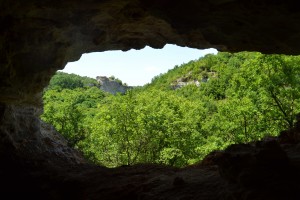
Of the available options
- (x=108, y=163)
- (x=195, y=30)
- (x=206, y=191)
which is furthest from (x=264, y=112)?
(x=206, y=191)

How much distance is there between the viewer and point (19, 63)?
9.42 metres

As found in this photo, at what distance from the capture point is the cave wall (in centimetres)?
791

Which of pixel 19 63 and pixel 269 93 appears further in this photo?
pixel 269 93

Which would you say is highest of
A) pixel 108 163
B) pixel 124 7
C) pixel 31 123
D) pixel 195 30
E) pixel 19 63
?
pixel 124 7

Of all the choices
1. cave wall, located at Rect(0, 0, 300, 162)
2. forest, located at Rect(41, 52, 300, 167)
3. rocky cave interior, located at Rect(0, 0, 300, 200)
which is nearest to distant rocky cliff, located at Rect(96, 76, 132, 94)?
forest, located at Rect(41, 52, 300, 167)

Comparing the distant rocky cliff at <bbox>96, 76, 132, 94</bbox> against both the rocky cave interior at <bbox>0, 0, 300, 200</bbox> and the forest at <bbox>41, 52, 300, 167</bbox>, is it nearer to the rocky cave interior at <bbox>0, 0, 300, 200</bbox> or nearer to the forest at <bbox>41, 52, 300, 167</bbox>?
the forest at <bbox>41, 52, 300, 167</bbox>

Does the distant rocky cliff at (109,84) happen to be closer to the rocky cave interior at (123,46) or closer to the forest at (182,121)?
the forest at (182,121)

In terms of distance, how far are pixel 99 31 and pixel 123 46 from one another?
81.7 inches

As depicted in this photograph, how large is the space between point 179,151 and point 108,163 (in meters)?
6.56

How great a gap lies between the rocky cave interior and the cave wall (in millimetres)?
27

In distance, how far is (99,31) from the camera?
10.8m

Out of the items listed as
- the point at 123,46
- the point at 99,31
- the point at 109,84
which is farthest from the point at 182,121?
the point at 109,84

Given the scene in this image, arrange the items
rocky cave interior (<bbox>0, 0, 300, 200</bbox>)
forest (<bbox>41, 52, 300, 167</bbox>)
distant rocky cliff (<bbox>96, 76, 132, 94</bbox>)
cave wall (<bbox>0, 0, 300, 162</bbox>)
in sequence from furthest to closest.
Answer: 1. distant rocky cliff (<bbox>96, 76, 132, 94</bbox>)
2. forest (<bbox>41, 52, 300, 167</bbox>)
3. cave wall (<bbox>0, 0, 300, 162</bbox>)
4. rocky cave interior (<bbox>0, 0, 300, 200</bbox>)

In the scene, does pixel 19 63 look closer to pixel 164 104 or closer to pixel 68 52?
pixel 68 52
